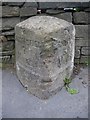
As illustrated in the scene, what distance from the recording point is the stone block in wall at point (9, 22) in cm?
382

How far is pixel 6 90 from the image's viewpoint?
3.57 metres

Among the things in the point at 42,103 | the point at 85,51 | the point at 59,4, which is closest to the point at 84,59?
the point at 85,51

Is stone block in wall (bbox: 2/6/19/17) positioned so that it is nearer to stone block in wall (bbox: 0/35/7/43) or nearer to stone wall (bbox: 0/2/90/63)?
stone wall (bbox: 0/2/90/63)

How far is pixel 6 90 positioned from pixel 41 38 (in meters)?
Result: 0.82

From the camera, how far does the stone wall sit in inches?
146

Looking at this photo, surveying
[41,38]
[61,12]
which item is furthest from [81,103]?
[61,12]

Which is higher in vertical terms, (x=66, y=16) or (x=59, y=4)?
(x=59, y=4)

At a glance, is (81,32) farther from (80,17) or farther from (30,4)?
(30,4)

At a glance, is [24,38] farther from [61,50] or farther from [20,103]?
[20,103]

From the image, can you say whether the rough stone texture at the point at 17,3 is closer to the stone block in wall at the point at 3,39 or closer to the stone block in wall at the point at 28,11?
the stone block in wall at the point at 28,11

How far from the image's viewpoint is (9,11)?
375 centimetres

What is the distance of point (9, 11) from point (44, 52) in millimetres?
833

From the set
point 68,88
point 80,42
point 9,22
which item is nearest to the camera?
point 68,88

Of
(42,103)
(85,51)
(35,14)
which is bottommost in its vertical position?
(42,103)
